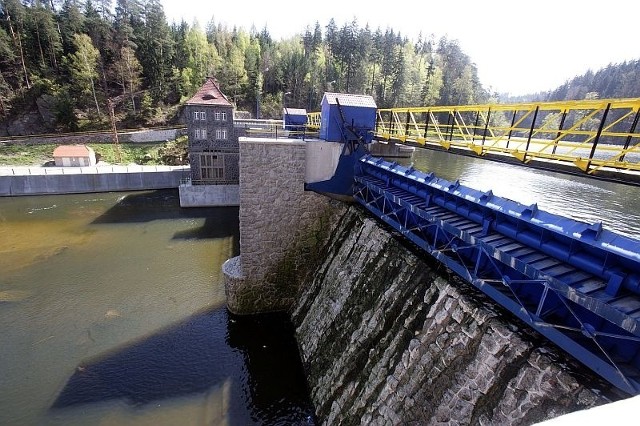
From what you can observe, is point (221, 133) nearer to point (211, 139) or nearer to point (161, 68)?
point (211, 139)

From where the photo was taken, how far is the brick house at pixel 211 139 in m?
31.5

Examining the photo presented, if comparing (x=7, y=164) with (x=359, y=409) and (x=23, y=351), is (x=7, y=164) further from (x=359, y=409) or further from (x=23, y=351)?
(x=359, y=409)

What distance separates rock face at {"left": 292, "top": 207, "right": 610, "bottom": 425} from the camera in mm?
6695

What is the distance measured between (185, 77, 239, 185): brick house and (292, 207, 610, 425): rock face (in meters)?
21.3

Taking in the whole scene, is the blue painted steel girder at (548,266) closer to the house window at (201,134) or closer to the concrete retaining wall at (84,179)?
the house window at (201,134)

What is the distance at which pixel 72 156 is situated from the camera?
136ft

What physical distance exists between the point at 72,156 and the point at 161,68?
92.5ft

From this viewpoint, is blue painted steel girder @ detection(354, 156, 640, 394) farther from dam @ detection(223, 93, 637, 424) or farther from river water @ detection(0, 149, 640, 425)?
river water @ detection(0, 149, 640, 425)

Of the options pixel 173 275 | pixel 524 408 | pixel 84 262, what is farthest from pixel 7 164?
pixel 524 408

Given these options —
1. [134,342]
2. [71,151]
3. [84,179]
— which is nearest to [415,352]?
[134,342]

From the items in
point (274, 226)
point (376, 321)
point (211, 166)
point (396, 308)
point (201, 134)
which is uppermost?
point (201, 134)

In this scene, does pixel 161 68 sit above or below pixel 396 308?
above

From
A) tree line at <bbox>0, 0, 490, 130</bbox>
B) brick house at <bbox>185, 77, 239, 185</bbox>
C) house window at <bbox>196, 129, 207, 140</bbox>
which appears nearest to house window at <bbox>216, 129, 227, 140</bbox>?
brick house at <bbox>185, 77, 239, 185</bbox>

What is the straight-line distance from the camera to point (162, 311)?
17.2m
